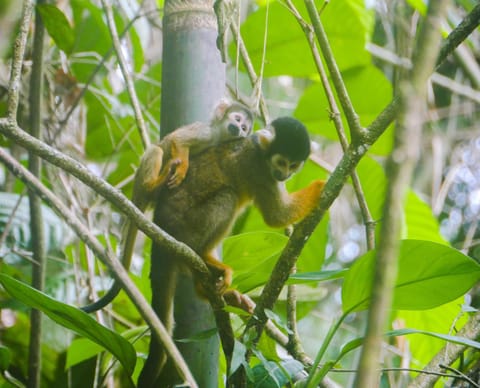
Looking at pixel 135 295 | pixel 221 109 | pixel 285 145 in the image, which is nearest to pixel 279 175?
pixel 285 145

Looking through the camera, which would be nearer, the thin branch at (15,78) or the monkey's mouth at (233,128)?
the thin branch at (15,78)

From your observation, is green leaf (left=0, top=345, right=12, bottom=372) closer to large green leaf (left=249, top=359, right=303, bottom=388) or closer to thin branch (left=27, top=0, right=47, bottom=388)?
thin branch (left=27, top=0, right=47, bottom=388)

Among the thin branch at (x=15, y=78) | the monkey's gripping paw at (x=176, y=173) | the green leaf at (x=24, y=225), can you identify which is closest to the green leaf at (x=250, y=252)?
the monkey's gripping paw at (x=176, y=173)

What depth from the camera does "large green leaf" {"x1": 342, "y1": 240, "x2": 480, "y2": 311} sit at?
5.48ft

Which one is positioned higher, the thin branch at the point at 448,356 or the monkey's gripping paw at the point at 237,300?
the monkey's gripping paw at the point at 237,300

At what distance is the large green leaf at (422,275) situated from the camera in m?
1.67

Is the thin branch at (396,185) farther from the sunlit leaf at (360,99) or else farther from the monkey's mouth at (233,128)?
the sunlit leaf at (360,99)

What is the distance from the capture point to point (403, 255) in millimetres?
1676

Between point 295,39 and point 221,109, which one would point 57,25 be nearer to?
Answer: point 221,109

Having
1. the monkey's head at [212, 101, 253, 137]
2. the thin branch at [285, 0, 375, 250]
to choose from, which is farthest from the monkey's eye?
the thin branch at [285, 0, 375, 250]

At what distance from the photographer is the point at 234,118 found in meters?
2.81

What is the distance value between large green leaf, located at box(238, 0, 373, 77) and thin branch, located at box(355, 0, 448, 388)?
110 inches

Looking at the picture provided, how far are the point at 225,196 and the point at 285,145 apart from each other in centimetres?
33

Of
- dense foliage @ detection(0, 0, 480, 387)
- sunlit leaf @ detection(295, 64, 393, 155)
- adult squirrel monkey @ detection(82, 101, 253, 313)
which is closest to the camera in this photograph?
dense foliage @ detection(0, 0, 480, 387)
